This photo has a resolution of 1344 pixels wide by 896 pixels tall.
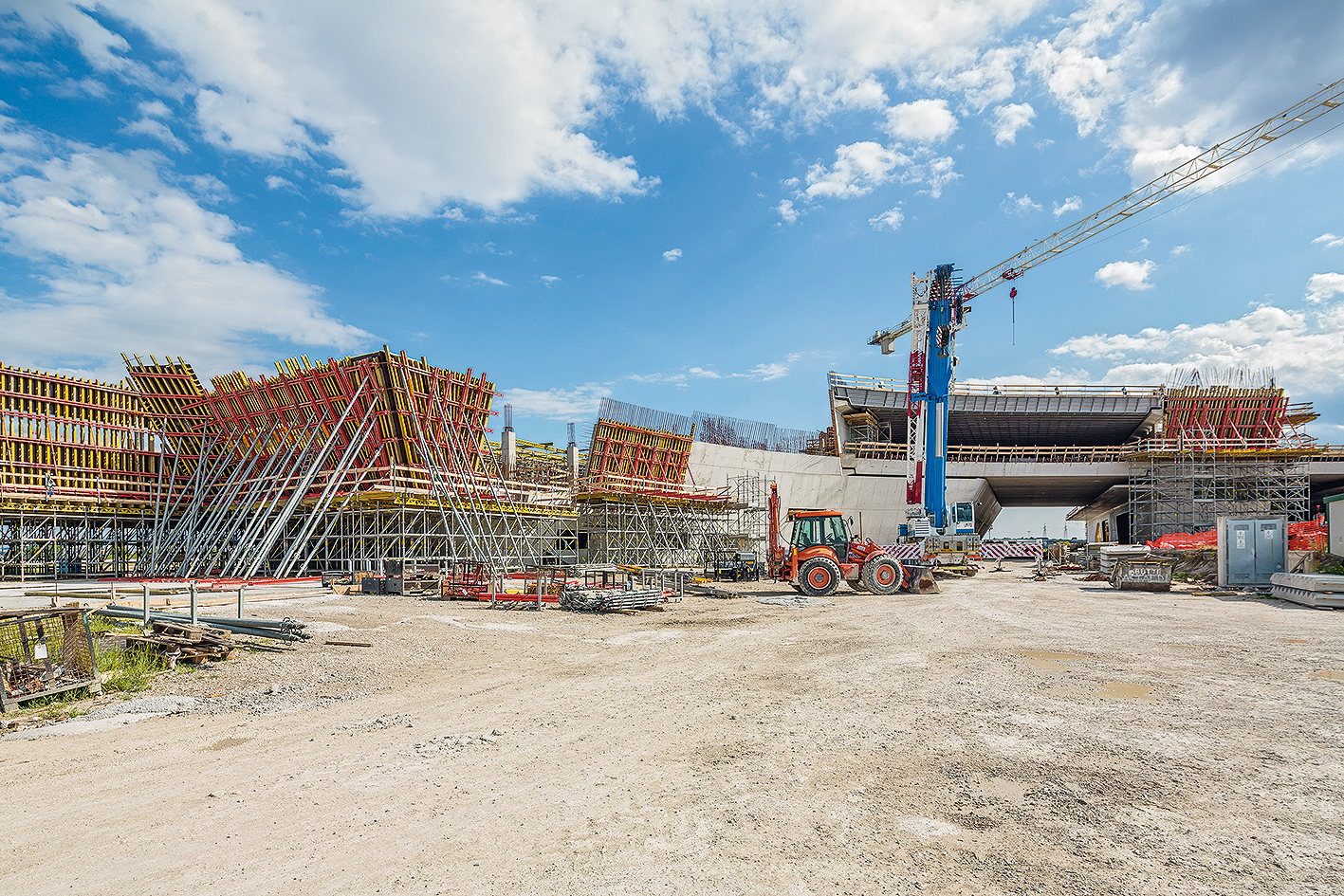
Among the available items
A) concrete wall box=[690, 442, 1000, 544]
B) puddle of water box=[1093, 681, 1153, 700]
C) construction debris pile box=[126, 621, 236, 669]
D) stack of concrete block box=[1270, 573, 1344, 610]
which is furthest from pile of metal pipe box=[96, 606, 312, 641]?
concrete wall box=[690, 442, 1000, 544]

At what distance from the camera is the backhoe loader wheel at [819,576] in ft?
67.3

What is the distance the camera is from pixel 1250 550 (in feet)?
70.3

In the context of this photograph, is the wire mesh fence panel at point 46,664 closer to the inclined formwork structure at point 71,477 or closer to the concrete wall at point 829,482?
the inclined formwork structure at point 71,477

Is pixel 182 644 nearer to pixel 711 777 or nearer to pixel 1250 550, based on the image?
pixel 711 777

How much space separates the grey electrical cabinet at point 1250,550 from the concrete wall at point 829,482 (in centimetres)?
1814

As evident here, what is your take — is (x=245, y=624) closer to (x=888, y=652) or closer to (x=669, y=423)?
(x=888, y=652)

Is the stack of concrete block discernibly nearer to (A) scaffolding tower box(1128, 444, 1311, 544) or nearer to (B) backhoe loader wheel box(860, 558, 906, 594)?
(B) backhoe loader wheel box(860, 558, 906, 594)

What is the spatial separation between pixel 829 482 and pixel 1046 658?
29300mm

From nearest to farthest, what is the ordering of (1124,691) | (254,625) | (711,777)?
(711,777), (1124,691), (254,625)

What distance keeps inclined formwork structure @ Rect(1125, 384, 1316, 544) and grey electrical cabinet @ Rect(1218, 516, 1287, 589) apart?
71.4 feet

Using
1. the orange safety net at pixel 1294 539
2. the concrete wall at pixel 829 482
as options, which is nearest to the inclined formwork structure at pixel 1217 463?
the concrete wall at pixel 829 482

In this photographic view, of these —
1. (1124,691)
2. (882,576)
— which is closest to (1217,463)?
(882,576)

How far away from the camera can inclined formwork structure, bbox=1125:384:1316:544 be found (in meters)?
40.9

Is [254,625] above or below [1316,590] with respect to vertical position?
below
